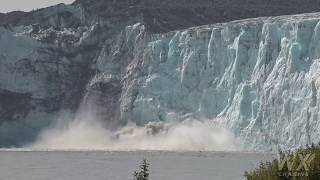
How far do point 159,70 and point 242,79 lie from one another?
38.0 ft

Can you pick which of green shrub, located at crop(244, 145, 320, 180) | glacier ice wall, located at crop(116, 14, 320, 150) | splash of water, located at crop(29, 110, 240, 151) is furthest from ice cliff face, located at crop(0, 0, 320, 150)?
green shrub, located at crop(244, 145, 320, 180)

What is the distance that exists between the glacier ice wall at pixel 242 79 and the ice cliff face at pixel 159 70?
0.09 meters

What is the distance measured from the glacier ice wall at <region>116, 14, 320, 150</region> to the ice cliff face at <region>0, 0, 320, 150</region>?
94 mm

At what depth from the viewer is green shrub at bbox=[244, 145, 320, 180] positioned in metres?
17.2

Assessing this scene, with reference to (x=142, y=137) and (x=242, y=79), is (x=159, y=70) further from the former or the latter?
(x=242, y=79)

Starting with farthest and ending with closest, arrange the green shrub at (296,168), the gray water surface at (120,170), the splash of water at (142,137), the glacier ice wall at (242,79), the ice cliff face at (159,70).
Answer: the splash of water at (142,137) → the ice cliff face at (159,70) → the glacier ice wall at (242,79) → the gray water surface at (120,170) → the green shrub at (296,168)

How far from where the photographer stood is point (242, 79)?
6725 centimetres

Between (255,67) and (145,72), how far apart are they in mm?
15115

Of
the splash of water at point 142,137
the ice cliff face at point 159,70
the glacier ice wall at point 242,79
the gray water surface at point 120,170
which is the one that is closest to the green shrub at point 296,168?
the gray water surface at point 120,170

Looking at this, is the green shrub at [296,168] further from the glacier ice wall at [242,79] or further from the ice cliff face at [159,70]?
the ice cliff face at [159,70]

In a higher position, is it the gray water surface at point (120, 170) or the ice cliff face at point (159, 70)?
the ice cliff face at point (159, 70)

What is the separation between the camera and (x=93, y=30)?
89.0 metres

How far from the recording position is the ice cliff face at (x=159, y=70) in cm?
6281

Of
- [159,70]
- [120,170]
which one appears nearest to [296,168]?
[120,170]
